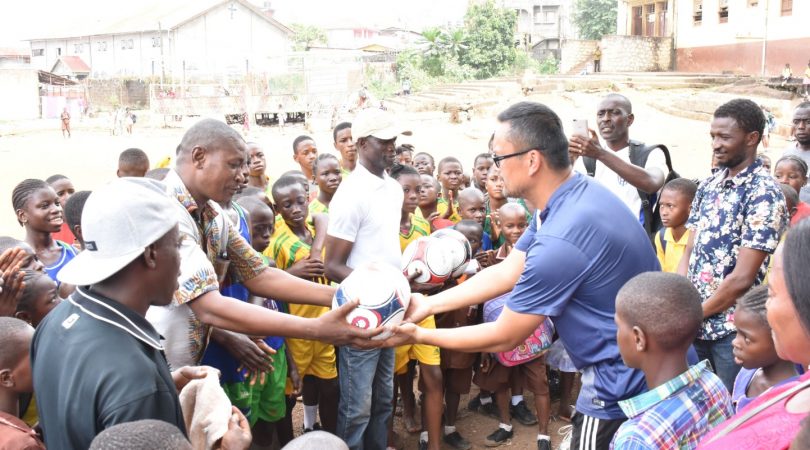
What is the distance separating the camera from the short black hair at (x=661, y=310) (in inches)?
107

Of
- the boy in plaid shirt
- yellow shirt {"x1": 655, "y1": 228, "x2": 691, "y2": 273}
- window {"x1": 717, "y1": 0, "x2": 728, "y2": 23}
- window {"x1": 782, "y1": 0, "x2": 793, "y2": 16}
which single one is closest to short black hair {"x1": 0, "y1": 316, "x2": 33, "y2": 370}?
the boy in plaid shirt

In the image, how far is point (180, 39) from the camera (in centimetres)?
4969

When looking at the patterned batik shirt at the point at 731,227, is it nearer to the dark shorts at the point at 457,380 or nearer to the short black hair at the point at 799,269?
the dark shorts at the point at 457,380

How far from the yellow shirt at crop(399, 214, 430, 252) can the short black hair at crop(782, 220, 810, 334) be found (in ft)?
12.6

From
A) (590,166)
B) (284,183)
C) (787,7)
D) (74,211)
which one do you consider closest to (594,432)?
(284,183)

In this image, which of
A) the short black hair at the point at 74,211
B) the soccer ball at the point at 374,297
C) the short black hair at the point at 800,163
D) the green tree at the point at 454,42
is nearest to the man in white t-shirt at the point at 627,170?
the short black hair at the point at 800,163

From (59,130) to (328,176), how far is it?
3336 cm

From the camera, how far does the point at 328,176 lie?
19.9 feet

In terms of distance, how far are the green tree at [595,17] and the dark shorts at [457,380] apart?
4710 cm

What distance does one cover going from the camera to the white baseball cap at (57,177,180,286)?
6.92 feet

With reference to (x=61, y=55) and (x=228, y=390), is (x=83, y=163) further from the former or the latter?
(x=61, y=55)

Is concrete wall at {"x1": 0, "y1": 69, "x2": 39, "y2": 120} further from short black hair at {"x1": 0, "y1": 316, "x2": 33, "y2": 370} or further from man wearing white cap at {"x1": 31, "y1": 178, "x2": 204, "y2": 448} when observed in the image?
man wearing white cap at {"x1": 31, "y1": 178, "x2": 204, "y2": 448}

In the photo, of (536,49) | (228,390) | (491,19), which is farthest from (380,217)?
(536,49)

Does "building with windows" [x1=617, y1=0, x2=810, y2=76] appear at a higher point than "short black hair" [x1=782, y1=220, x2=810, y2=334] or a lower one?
higher
